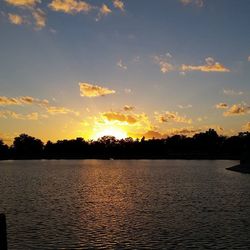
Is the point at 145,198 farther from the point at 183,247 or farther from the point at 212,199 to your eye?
the point at 183,247

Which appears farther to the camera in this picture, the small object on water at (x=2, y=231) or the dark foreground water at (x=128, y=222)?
the dark foreground water at (x=128, y=222)

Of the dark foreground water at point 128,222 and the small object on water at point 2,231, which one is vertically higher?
the small object on water at point 2,231

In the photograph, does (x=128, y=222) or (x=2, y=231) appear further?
(x=128, y=222)

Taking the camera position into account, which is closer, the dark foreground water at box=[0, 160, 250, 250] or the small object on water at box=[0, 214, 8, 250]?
the small object on water at box=[0, 214, 8, 250]

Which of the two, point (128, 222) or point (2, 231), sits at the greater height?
point (2, 231)

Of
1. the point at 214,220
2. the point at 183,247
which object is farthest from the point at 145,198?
the point at 183,247

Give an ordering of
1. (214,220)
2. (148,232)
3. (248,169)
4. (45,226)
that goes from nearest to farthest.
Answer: (148,232) < (45,226) < (214,220) < (248,169)

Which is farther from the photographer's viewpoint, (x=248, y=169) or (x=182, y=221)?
(x=248, y=169)

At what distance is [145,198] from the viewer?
50938 mm

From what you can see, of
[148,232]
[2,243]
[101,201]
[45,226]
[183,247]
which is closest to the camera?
[2,243]

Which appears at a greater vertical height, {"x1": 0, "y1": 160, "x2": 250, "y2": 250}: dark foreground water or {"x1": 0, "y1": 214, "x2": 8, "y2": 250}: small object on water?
{"x1": 0, "y1": 214, "x2": 8, "y2": 250}: small object on water

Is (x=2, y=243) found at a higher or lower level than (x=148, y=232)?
higher

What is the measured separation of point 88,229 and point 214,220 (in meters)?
9.89

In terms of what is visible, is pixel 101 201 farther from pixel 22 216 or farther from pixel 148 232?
pixel 148 232
